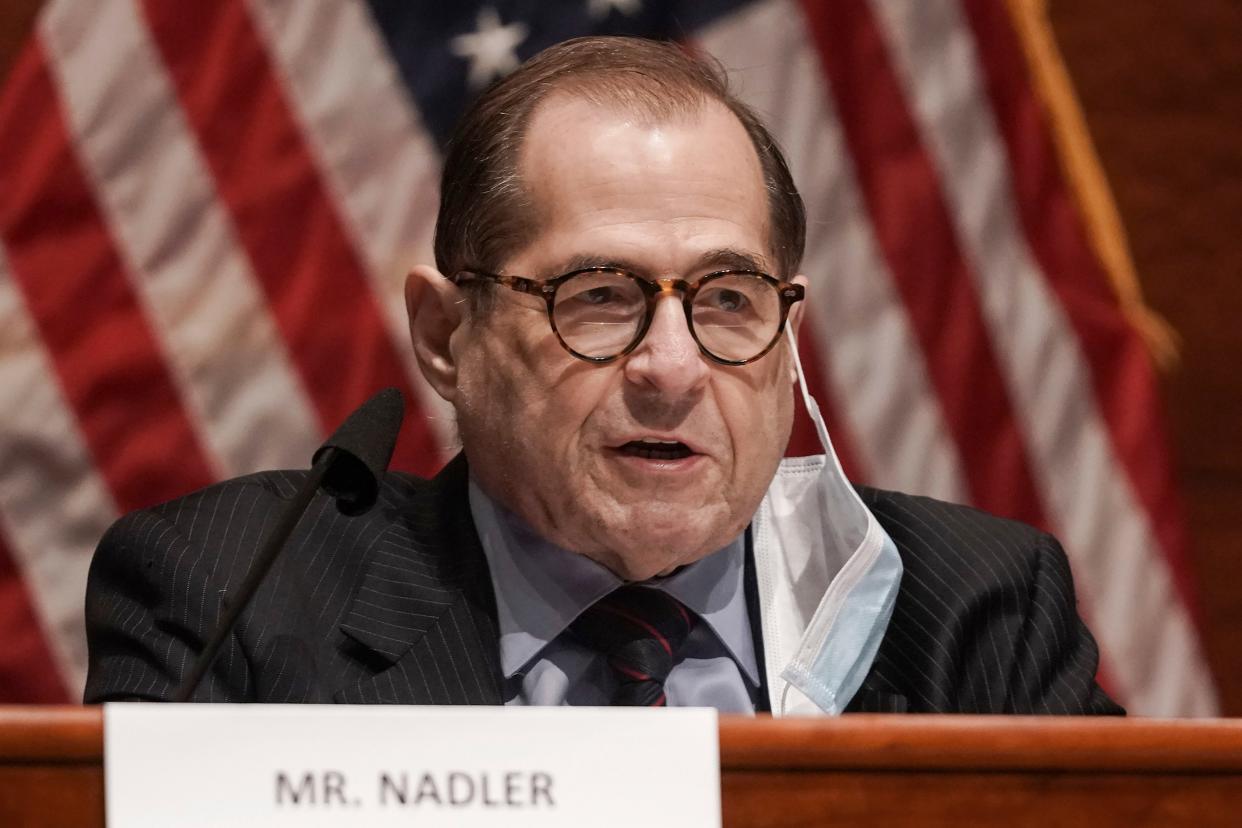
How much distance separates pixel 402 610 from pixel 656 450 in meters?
0.33

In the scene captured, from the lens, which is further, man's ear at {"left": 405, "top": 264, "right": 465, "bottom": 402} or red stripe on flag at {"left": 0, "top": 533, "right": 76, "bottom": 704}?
red stripe on flag at {"left": 0, "top": 533, "right": 76, "bottom": 704}

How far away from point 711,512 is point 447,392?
387 millimetres

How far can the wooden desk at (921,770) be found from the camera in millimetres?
933

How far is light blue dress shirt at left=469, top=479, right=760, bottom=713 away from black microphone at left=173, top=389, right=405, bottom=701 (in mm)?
370

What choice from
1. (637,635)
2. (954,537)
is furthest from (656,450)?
(954,537)

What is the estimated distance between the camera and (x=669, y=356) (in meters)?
1.55

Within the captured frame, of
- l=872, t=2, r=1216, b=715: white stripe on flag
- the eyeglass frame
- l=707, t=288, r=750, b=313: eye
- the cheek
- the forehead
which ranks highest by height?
the forehead

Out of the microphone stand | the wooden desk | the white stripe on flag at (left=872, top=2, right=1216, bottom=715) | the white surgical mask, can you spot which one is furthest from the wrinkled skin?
the white stripe on flag at (left=872, top=2, right=1216, bottom=715)

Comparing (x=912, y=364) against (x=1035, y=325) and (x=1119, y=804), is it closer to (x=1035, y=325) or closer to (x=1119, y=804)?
(x=1035, y=325)

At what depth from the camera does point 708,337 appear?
5.31ft

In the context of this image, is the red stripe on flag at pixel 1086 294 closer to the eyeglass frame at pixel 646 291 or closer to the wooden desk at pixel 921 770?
the eyeglass frame at pixel 646 291

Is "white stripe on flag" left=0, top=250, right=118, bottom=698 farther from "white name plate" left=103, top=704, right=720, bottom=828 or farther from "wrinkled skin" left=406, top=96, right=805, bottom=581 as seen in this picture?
"white name plate" left=103, top=704, right=720, bottom=828

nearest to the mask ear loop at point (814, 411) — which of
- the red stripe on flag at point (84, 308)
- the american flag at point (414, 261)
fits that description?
the american flag at point (414, 261)

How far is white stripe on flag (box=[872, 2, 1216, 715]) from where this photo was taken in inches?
114
